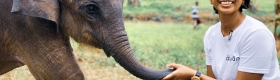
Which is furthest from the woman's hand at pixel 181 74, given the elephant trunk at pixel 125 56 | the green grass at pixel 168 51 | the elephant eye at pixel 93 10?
the green grass at pixel 168 51

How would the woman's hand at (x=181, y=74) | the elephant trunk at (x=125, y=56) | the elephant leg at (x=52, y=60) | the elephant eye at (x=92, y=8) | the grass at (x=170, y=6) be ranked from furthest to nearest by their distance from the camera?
1. the grass at (x=170, y=6)
2. the elephant leg at (x=52, y=60)
3. the elephant eye at (x=92, y=8)
4. the elephant trunk at (x=125, y=56)
5. the woman's hand at (x=181, y=74)

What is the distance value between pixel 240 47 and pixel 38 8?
61.1 inches

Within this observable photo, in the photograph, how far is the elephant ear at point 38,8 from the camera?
3531 millimetres

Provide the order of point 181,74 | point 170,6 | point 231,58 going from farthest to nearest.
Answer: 1. point 170,6
2. point 181,74
3. point 231,58

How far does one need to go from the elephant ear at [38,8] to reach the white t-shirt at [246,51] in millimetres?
1249

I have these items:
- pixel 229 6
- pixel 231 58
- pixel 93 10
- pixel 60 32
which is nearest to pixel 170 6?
pixel 60 32

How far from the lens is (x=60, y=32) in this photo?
386cm

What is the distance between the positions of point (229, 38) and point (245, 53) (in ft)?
0.52

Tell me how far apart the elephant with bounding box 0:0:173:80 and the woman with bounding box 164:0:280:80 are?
764 mm

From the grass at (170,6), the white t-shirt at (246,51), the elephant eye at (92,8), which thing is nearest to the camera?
the white t-shirt at (246,51)

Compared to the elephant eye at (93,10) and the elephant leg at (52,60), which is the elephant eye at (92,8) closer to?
the elephant eye at (93,10)

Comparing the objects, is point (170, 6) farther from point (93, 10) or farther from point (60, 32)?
point (93, 10)

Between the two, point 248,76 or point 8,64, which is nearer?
point 248,76

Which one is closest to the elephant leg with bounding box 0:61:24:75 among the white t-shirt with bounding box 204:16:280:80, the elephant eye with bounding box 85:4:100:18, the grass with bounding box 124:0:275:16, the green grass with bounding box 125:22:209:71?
the elephant eye with bounding box 85:4:100:18
